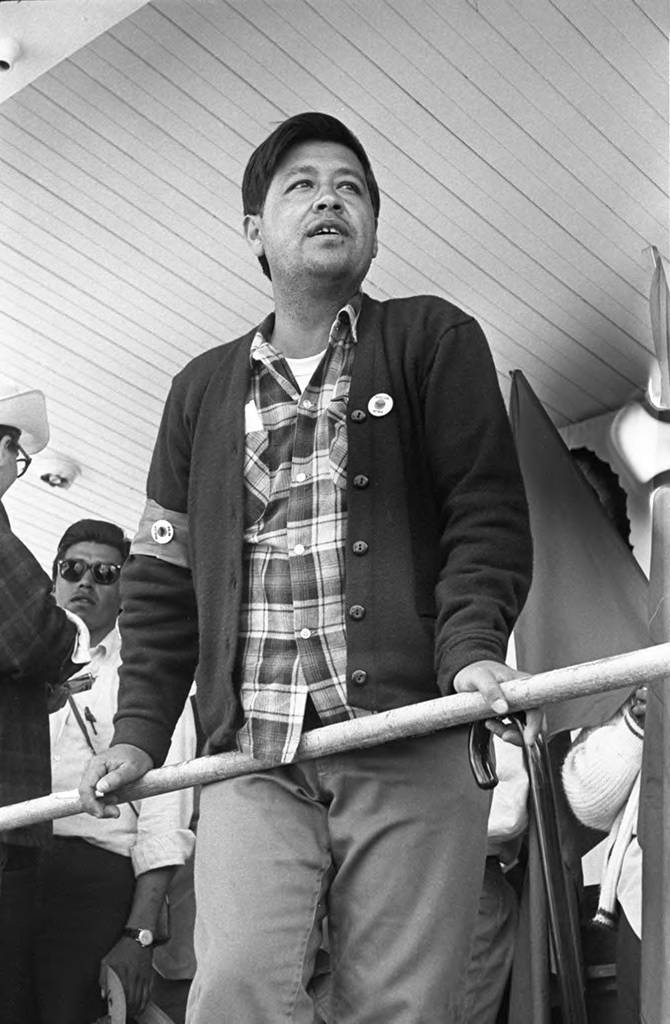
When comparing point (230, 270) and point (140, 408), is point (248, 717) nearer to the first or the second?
point (230, 270)

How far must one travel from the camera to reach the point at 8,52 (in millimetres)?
3031

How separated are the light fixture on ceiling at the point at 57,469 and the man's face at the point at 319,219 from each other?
2.94m

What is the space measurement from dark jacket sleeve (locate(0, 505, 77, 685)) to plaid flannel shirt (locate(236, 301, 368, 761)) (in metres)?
0.90

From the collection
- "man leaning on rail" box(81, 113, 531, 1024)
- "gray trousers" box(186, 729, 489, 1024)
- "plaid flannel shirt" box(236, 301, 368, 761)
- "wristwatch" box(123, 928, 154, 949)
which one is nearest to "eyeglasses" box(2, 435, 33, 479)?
"wristwatch" box(123, 928, 154, 949)

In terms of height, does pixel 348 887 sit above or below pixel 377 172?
below

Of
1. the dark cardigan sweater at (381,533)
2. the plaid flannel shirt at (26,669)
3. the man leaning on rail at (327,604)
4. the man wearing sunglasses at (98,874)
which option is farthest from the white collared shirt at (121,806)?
the man leaning on rail at (327,604)

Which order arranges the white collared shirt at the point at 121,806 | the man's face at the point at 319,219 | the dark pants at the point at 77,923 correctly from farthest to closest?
the white collared shirt at the point at 121,806
the dark pants at the point at 77,923
the man's face at the point at 319,219

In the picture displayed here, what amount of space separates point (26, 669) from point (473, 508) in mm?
1181

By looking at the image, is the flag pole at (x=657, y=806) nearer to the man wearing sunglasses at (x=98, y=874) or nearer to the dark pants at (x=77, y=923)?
the man wearing sunglasses at (x=98, y=874)

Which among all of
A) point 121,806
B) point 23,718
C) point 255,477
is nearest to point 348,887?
point 255,477

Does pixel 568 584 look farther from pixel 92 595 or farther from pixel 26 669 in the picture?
pixel 26 669

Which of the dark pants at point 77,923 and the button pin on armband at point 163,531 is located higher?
the button pin on armband at point 163,531

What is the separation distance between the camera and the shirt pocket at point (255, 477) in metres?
1.96

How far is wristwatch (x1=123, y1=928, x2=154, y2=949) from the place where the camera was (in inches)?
119
